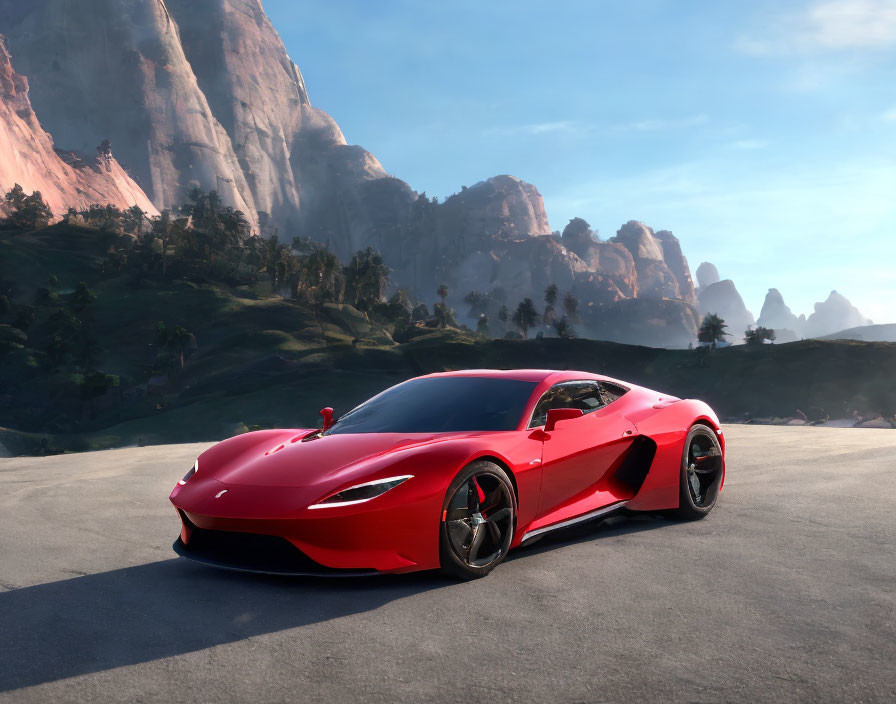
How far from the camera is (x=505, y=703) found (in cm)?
258

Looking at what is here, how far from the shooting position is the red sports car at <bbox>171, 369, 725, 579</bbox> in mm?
3984

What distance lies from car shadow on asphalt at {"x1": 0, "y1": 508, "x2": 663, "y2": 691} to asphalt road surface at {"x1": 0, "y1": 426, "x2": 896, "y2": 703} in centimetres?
Answer: 1

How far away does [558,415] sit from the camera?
486 centimetres

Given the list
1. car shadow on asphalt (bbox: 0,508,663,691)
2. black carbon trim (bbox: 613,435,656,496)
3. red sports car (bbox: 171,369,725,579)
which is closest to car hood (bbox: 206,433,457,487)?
red sports car (bbox: 171,369,725,579)

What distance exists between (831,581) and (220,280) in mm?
108691

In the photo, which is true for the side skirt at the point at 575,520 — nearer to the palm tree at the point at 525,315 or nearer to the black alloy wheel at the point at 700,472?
the black alloy wheel at the point at 700,472

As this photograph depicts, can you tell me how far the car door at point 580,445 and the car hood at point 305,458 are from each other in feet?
2.37

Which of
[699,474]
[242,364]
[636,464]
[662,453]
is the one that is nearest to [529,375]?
[636,464]

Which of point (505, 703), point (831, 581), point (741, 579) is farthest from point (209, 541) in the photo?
point (831, 581)

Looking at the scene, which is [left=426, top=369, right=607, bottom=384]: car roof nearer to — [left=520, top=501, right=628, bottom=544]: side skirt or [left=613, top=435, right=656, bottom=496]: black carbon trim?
[left=613, top=435, right=656, bottom=496]: black carbon trim

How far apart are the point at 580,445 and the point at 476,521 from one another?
1.12 m

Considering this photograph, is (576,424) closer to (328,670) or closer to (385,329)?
(328,670)

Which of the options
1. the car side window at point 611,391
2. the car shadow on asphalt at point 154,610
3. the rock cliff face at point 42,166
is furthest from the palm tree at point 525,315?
the car shadow on asphalt at point 154,610

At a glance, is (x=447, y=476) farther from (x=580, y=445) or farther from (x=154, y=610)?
(x=154, y=610)
